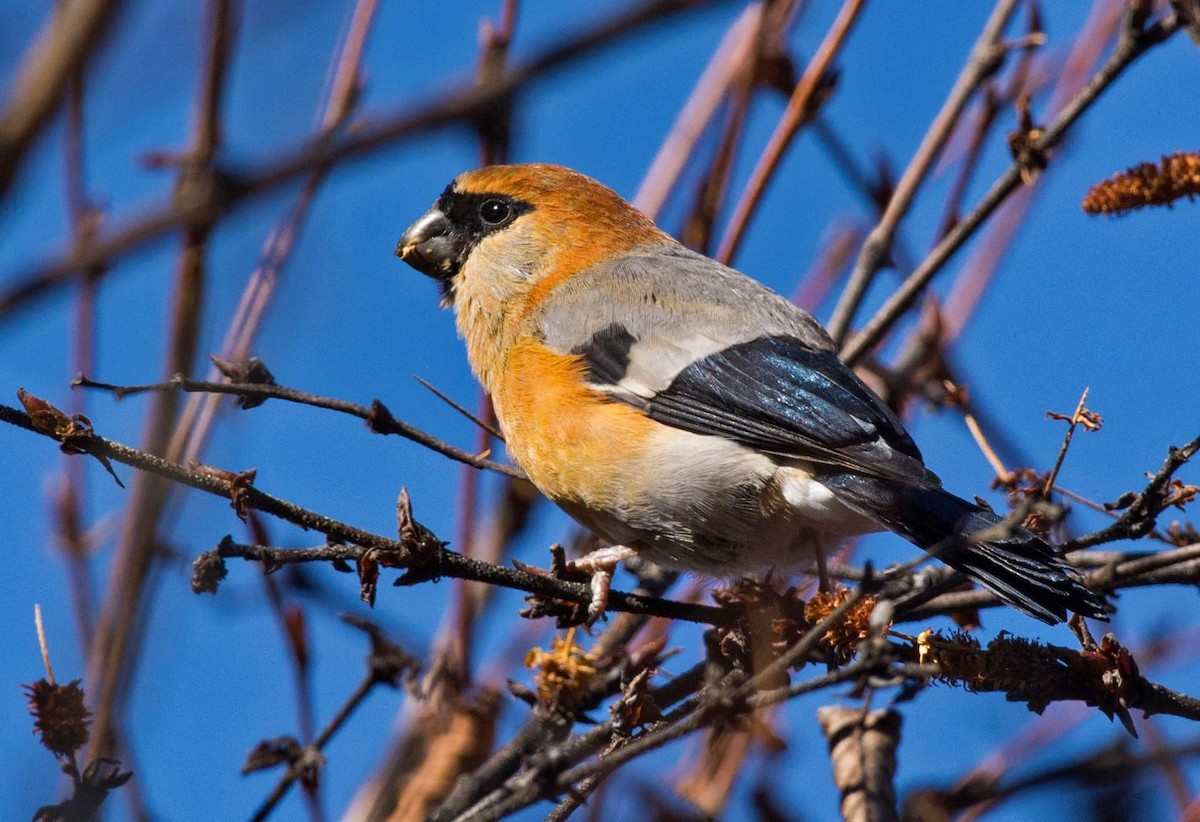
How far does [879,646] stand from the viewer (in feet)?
5.97

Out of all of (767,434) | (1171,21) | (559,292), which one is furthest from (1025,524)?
(559,292)

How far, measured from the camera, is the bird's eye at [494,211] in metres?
4.65

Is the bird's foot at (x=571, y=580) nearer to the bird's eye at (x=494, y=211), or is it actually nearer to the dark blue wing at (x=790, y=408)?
the dark blue wing at (x=790, y=408)

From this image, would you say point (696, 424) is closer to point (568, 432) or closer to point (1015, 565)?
point (568, 432)

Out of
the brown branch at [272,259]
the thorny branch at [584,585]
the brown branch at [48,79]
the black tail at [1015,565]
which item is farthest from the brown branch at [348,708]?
the brown branch at [48,79]

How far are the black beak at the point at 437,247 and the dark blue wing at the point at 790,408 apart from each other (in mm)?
1240

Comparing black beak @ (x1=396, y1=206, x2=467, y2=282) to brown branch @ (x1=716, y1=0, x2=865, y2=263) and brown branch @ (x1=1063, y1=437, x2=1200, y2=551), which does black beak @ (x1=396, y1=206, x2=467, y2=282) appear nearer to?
brown branch @ (x1=716, y1=0, x2=865, y2=263)

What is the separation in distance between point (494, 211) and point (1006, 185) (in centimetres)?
193

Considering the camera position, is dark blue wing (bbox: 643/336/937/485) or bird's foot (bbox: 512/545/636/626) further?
dark blue wing (bbox: 643/336/937/485)

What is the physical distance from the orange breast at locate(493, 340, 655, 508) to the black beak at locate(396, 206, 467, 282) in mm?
773

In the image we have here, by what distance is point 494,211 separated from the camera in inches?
183

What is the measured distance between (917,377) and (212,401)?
2433 mm

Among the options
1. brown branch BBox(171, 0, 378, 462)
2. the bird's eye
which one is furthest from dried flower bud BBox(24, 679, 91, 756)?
the bird's eye

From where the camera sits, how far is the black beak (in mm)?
4648
